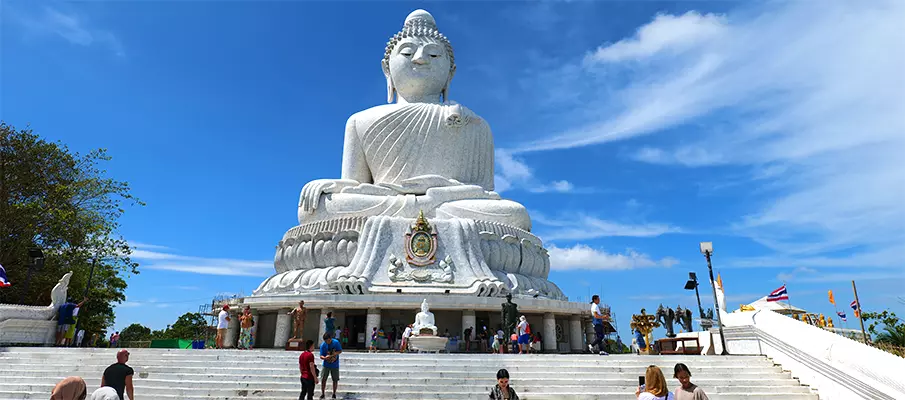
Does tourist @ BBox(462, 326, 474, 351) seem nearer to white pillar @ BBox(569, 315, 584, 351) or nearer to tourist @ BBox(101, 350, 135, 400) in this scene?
white pillar @ BBox(569, 315, 584, 351)

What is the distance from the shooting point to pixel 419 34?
21719mm

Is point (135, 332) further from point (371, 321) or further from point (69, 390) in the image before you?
point (69, 390)

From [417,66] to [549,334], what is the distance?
11405 millimetres

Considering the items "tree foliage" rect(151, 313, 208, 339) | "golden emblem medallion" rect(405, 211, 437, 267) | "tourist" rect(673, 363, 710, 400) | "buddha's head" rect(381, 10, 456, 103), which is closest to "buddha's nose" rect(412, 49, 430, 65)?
"buddha's head" rect(381, 10, 456, 103)

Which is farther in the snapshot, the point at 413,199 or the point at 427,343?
the point at 413,199

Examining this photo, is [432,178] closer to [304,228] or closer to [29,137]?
[304,228]

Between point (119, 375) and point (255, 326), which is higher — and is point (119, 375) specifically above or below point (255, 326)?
below

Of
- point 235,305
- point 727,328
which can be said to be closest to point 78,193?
point 235,305

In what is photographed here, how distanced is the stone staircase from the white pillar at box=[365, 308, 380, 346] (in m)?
4.57

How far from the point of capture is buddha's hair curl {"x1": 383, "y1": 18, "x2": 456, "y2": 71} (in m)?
21.8

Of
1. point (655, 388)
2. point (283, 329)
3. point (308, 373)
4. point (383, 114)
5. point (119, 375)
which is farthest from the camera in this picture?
point (383, 114)

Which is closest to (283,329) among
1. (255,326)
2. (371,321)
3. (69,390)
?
(255,326)

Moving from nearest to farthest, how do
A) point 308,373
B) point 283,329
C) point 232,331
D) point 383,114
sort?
point 308,373 < point 283,329 < point 232,331 < point 383,114

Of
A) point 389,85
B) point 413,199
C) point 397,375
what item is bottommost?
point 397,375
